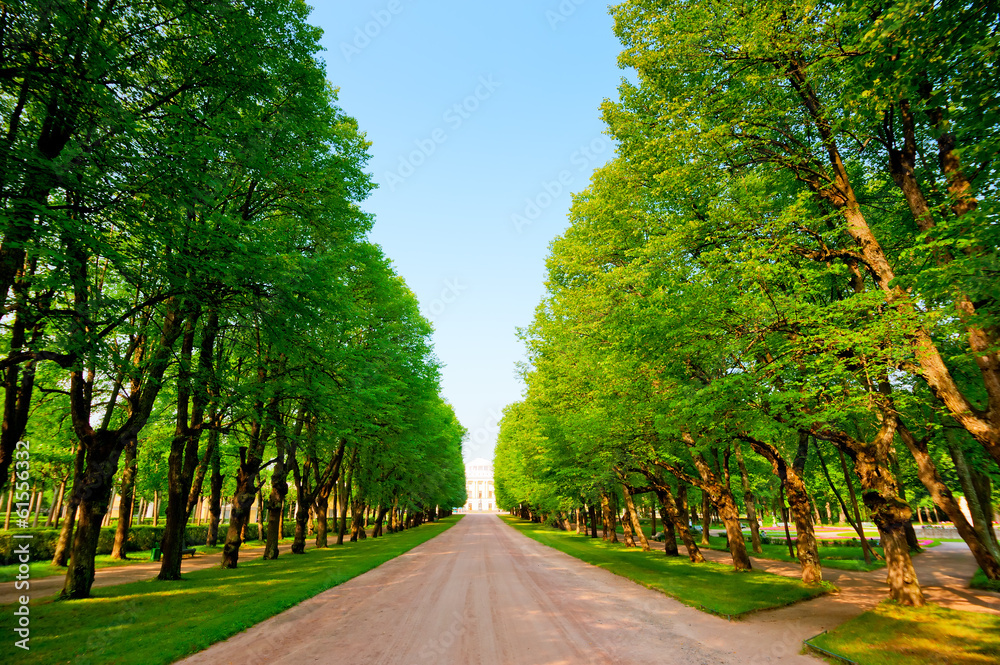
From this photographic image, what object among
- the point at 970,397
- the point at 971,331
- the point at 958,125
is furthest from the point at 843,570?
the point at 958,125

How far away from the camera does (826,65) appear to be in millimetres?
9883

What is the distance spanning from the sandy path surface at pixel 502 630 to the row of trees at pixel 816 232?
459 cm

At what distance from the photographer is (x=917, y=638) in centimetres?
858

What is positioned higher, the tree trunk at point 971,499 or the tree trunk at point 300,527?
the tree trunk at point 971,499

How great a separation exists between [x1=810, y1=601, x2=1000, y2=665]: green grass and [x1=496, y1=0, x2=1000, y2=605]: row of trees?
1507mm

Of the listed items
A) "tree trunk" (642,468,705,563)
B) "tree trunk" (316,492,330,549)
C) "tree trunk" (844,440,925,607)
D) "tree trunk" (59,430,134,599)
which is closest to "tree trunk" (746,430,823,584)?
"tree trunk" (844,440,925,607)

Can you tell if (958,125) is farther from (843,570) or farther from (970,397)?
(843,570)

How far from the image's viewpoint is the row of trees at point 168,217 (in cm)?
786

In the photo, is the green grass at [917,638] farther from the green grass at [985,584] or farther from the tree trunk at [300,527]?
the tree trunk at [300,527]

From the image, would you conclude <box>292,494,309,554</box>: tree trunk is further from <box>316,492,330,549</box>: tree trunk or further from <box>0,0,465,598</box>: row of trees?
<box>0,0,465,598</box>: row of trees

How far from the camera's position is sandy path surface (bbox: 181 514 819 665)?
755 cm

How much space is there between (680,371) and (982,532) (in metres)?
12.7

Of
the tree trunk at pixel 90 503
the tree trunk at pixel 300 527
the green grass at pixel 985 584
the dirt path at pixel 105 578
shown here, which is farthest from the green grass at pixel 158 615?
the green grass at pixel 985 584

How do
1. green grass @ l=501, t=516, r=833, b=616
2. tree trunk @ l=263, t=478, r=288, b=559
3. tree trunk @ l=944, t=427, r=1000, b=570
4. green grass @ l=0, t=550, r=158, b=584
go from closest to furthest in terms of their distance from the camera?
green grass @ l=501, t=516, r=833, b=616 → tree trunk @ l=944, t=427, r=1000, b=570 → green grass @ l=0, t=550, r=158, b=584 → tree trunk @ l=263, t=478, r=288, b=559
